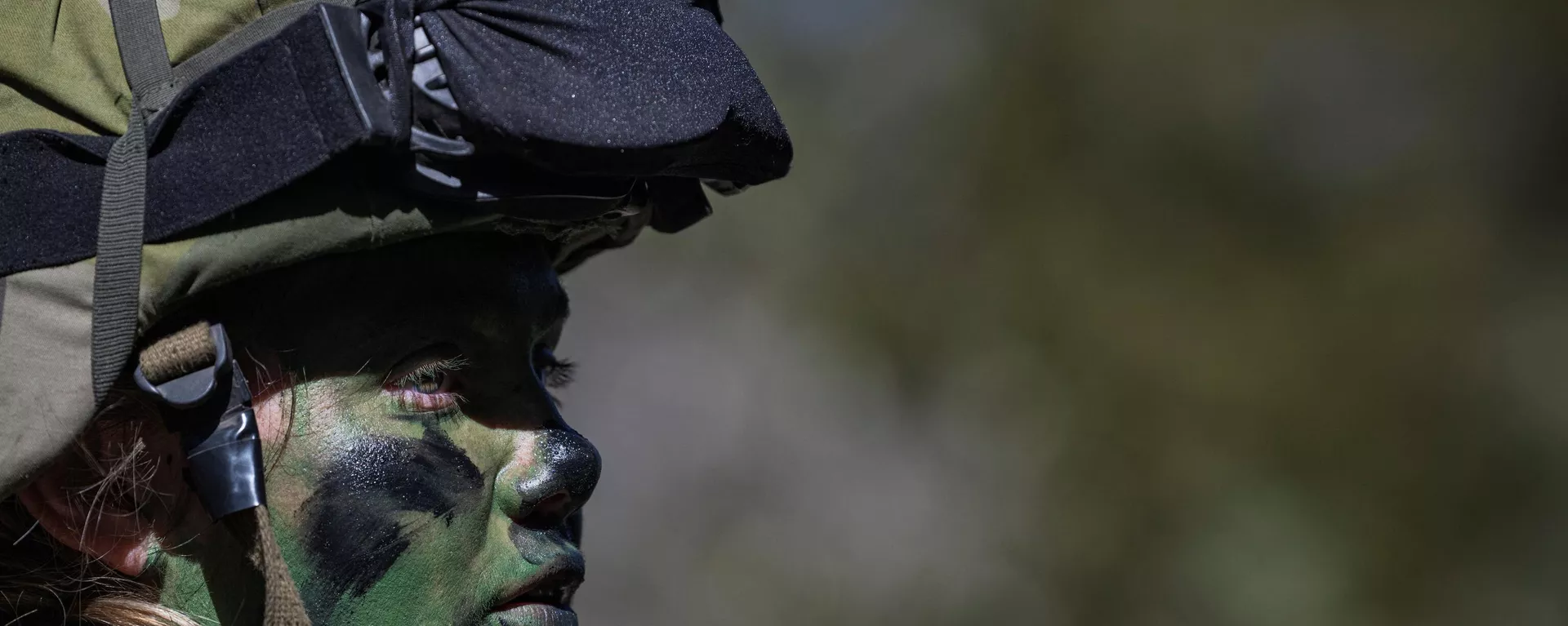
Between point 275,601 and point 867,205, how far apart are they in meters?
3.02

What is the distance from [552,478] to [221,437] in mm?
328

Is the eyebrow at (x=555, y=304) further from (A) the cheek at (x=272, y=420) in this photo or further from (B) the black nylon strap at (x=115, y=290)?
(B) the black nylon strap at (x=115, y=290)

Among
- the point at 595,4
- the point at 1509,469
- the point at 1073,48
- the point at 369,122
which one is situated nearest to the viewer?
the point at 369,122

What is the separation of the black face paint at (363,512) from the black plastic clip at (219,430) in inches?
2.7

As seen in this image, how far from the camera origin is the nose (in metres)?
1.36

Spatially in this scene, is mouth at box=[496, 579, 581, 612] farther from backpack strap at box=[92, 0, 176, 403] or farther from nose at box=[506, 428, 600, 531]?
backpack strap at box=[92, 0, 176, 403]

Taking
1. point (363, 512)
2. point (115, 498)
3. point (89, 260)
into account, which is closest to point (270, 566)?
point (363, 512)

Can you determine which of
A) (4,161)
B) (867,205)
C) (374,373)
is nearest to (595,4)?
(374,373)

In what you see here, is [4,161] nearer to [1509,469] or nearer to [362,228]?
[362,228]

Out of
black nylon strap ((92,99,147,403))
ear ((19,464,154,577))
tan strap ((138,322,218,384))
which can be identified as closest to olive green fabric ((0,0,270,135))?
black nylon strap ((92,99,147,403))

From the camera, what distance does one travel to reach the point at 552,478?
1.37 metres

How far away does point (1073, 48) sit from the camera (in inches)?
164

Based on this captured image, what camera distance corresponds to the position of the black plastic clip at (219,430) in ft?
3.99

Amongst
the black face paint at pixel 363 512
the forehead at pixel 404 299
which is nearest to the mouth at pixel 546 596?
the black face paint at pixel 363 512
